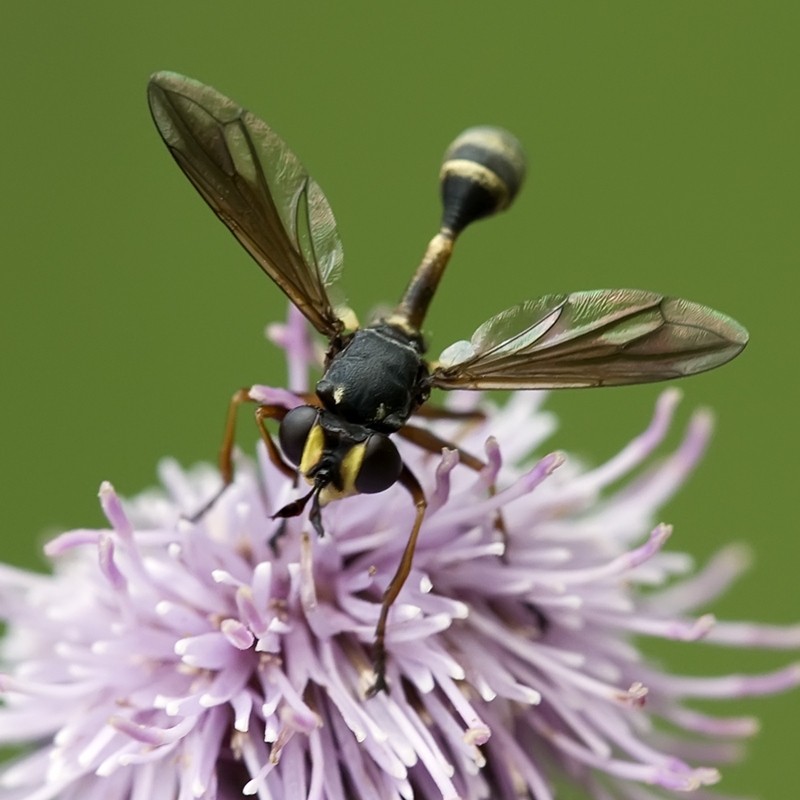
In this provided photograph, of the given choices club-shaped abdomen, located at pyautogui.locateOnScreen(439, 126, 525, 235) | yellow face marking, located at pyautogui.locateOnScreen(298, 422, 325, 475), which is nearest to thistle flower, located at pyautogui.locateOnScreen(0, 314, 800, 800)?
yellow face marking, located at pyautogui.locateOnScreen(298, 422, 325, 475)

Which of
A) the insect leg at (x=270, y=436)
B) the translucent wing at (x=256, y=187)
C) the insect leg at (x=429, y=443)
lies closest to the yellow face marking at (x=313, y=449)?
the insect leg at (x=270, y=436)

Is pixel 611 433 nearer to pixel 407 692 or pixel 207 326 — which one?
pixel 207 326

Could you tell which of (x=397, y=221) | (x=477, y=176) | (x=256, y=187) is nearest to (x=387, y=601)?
(x=256, y=187)

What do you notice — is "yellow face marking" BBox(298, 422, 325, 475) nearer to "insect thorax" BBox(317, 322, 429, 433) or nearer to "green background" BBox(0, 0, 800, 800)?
"insect thorax" BBox(317, 322, 429, 433)

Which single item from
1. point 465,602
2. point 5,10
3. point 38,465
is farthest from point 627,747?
point 5,10

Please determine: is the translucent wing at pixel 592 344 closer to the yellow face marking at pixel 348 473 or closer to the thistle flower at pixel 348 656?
the thistle flower at pixel 348 656

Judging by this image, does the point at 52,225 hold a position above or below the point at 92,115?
below
